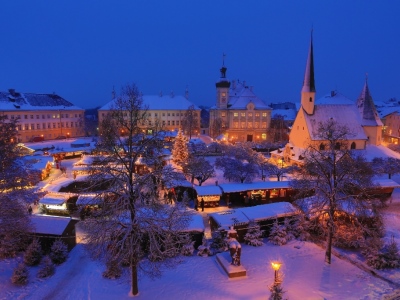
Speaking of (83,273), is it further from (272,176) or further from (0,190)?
(272,176)

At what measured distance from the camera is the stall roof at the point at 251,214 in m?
18.5

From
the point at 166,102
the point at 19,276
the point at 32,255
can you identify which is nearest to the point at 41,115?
the point at 166,102

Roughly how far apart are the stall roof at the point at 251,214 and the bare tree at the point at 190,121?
1751 inches

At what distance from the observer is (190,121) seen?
63.9m

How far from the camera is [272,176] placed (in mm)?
32312

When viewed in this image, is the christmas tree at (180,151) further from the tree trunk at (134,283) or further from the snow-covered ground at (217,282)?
the tree trunk at (134,283)

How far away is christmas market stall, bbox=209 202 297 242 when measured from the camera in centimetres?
1841

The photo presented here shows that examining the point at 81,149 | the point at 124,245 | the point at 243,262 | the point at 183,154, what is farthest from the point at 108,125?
the point at 81,149

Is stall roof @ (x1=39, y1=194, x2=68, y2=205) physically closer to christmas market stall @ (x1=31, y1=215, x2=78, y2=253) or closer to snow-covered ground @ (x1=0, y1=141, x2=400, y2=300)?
christmas market stall @ (x1=31, y1=215, x2=78, y2=253)

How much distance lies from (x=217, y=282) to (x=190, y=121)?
5118 cm

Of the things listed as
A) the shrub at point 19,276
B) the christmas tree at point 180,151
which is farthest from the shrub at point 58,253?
the christmas tree at point 180,151

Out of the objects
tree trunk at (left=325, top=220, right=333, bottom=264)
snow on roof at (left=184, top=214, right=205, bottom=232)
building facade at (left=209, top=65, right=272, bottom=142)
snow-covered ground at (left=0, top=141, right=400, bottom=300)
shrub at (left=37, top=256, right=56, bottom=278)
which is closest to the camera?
snow-covered ground at (left=0, top=141, right=400, bottom=300)

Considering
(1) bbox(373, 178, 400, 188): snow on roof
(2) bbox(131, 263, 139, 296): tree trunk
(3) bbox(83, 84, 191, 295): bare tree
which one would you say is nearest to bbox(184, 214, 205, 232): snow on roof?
(3) bbox(83, 84, 191, 295): bare tree

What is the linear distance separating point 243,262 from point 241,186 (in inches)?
404
